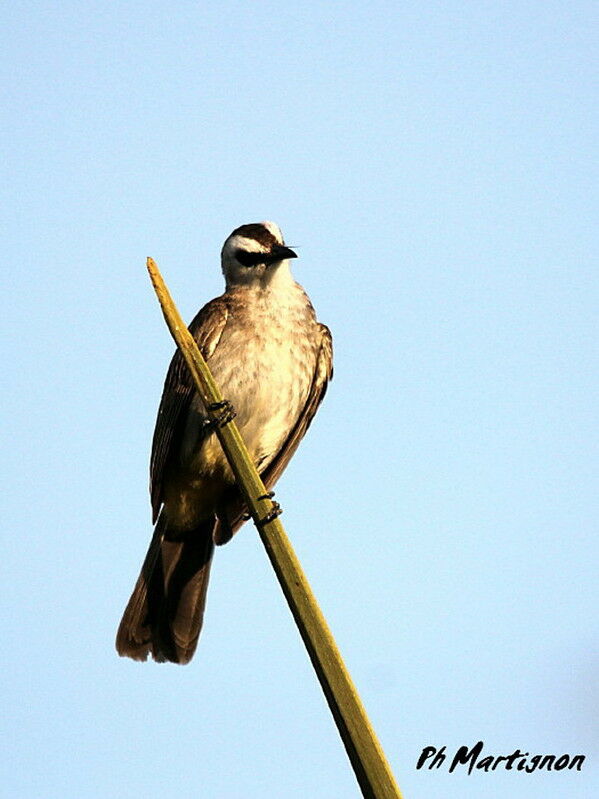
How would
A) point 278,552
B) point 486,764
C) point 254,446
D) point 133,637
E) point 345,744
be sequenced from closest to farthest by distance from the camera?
point 345,744, point 278,552, point 486,764, point 133,637, point 254,446

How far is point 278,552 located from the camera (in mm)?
2408

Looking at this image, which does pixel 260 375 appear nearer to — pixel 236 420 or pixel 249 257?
pixel 236 420

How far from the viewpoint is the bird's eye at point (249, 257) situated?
6633 mm

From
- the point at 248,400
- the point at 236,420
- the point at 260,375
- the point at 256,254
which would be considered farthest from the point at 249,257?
the point at 236,420

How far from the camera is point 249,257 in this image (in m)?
6.69

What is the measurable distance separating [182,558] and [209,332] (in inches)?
52.5

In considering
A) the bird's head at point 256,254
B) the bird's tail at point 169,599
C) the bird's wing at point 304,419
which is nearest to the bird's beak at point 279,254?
the bird's head at point 256,254

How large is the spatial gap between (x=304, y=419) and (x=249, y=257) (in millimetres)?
1020

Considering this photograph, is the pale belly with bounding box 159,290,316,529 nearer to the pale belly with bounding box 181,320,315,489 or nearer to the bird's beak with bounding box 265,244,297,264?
the pale belly with bounding box 181,320,315,489

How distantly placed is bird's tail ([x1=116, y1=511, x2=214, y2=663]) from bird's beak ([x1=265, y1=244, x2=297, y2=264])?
5.18 ft

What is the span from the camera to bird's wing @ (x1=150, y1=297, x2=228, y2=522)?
646 cm

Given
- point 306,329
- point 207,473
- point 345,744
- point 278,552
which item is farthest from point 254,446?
point 345,744

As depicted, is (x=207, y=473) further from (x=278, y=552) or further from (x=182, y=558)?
(x=278, y=552)

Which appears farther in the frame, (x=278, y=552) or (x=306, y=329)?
(x=306, y=329)
